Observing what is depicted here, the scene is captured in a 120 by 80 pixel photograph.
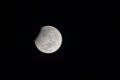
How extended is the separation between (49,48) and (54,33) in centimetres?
57

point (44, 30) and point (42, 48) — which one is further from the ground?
point (44, 30)

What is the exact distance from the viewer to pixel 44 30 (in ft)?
26.9

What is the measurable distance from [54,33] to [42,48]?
651 millimetres

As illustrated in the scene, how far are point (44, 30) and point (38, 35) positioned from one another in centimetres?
27

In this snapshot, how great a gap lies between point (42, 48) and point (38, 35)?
465 millimetres

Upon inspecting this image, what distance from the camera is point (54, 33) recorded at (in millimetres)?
8172

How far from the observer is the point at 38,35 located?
8.16 meters

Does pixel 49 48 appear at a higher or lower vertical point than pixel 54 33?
lower

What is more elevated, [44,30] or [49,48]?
[44,30]

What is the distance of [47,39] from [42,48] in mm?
418

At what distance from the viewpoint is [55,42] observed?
7957mm

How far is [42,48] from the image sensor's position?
8086 mm

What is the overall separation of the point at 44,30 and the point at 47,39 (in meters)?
0.48
